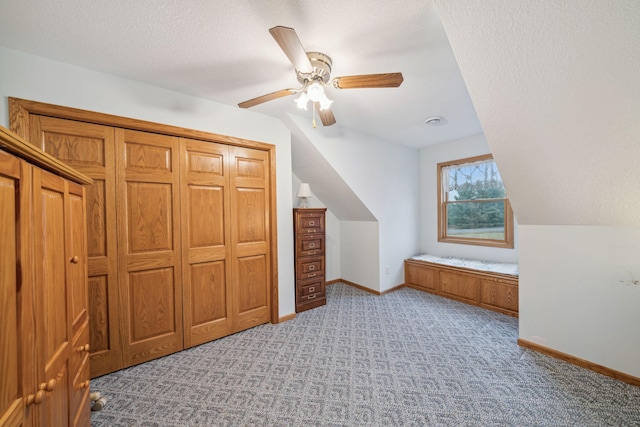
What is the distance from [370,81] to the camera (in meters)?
1.50

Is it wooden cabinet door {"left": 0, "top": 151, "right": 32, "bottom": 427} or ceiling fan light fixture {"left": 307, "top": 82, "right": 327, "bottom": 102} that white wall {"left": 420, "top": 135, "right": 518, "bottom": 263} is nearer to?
ceiling fan light fixture {"left": 307, "top": 82, "right": 327, "bottom": 102}

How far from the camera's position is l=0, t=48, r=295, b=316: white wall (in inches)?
64.8

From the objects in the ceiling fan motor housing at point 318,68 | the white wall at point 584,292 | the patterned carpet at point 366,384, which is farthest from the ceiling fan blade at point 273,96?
the white wall at point 584,292

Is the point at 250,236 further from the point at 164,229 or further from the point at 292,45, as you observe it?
the point at 292,45

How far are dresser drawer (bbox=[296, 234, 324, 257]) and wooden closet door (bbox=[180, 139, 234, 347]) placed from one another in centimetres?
93

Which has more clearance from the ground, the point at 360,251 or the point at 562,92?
the point at 562,92

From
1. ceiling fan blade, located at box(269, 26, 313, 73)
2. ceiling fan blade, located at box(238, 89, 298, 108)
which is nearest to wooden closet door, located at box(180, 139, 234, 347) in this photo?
ceiling fan blade, located at box(238, 89, 298, 108)

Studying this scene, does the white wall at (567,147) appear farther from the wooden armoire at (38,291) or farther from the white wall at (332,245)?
the white wall at (332,245)

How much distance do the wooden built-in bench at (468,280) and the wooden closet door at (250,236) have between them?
2480 mm

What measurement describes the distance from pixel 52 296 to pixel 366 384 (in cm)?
191

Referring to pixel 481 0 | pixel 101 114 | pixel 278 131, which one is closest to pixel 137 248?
pixel 101 114

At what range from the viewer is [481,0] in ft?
3.70

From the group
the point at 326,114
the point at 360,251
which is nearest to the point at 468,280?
the point at 360,251

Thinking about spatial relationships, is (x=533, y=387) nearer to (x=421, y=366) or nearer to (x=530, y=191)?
(x=421, y=366)
